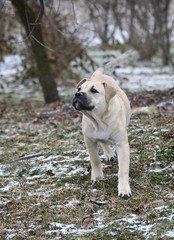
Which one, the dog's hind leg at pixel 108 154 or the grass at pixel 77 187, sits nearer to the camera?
the grass at pixel 77 187

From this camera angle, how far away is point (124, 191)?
3.96m

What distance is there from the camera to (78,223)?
347cm

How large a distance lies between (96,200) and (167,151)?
152cm

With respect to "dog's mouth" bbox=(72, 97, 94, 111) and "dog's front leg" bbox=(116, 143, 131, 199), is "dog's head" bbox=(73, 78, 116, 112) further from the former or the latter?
"dog's front leg" bbox=(116, 143, 131, 199)

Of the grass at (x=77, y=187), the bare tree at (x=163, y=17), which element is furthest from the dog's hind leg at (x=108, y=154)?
the bare tree at (x=163, y=17)

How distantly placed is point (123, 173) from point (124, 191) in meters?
0.22

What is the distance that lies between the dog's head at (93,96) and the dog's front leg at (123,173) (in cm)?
55

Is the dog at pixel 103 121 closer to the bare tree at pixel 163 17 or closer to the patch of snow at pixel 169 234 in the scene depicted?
the patch of snow at pixel 169 234

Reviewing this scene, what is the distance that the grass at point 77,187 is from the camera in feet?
10.9

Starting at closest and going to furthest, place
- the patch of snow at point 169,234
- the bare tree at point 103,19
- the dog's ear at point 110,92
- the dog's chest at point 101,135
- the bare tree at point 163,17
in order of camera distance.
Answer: the patch of snow at point 169,234
the dog's ear at point 110,92
the dog's chest at point 101,135
the bare tree at point 103,19
the bare tree at point 163,17

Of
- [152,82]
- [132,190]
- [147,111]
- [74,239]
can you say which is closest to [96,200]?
[132,190]

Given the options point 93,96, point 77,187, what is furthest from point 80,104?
point 77,187

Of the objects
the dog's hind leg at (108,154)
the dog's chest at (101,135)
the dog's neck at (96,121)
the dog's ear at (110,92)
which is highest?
the dog's ear at (110,92)

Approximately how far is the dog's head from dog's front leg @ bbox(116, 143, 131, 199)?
0.55 meters
